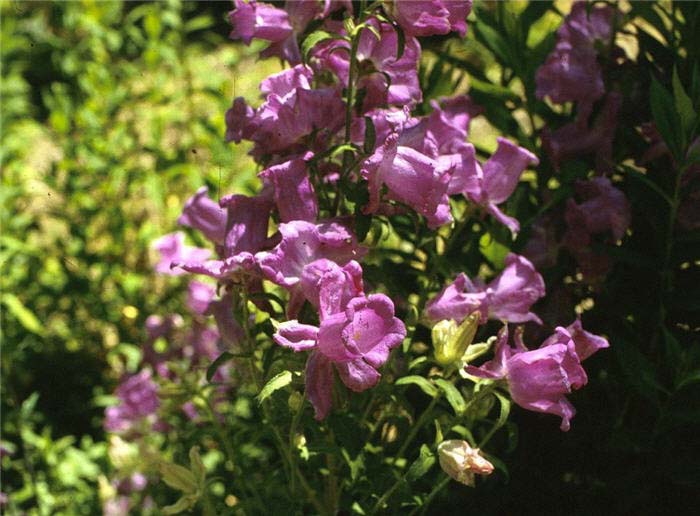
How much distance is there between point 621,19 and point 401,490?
2.57 ft

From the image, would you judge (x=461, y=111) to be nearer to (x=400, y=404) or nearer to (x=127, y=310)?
(x=400, y=404)

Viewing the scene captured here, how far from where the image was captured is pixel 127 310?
2311mm

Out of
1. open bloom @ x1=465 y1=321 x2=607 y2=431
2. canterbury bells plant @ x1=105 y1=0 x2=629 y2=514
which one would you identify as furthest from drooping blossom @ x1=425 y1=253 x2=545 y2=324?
open bloom @ x1=465 y1=321 x2=607 y2=431

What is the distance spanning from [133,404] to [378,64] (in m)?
1.00

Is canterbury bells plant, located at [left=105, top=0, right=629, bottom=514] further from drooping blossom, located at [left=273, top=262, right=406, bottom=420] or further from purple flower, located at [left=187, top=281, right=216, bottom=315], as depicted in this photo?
purple flower, located at [left=187, top=281, right=216, bottom=315]

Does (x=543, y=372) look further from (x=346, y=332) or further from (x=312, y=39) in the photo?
(x=312, y=39)

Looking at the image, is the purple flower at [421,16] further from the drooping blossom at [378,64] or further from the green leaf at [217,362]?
the green leaf at [217,362]

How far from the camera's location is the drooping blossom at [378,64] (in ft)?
3.59

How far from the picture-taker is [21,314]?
1992 millimetres

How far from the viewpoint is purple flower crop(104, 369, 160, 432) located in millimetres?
1843

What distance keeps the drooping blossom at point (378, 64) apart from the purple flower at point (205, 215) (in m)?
0.22

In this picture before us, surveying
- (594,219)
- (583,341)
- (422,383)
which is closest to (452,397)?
(422,383)

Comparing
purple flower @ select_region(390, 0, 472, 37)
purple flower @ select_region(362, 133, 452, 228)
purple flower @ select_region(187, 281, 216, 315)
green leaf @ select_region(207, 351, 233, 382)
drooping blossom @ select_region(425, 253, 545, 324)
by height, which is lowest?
purple flower @ select_region(187, 281, 216, 315)

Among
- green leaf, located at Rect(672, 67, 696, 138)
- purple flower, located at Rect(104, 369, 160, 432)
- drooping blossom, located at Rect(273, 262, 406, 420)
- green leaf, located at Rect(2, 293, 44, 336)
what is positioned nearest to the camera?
drooping blossom, located at Rect(273, 262, 406, 420)
